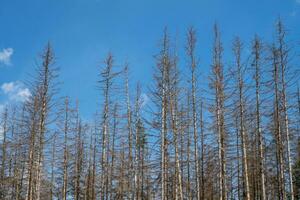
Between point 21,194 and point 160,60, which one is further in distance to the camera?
point 21,194

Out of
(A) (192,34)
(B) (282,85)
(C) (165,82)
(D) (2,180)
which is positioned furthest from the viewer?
(D) (2,180)

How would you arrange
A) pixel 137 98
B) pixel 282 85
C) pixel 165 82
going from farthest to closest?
pixel 137 98 < pixel 165 82 < pixel 282 85

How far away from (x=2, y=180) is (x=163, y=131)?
20.9m

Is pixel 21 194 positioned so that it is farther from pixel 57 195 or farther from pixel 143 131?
pixel 143 131

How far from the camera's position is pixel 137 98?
26625 millimetres

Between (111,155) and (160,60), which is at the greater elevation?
(160,60)

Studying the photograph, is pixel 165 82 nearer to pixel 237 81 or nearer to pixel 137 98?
pixel 237 81

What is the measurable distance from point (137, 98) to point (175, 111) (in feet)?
25.1

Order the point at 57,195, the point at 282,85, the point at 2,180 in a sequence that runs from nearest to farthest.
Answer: the point at 282,85
the point at 2,180
the point at 57,195

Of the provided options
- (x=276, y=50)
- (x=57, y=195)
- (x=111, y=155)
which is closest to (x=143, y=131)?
(x=111, y=155)

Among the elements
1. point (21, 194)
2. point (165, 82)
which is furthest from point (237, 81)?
point (21, 194)

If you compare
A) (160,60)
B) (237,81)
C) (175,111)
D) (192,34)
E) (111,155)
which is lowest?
(111,155)

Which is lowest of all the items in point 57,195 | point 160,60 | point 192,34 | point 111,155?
point 57,195

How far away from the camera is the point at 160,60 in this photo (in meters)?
19.7
